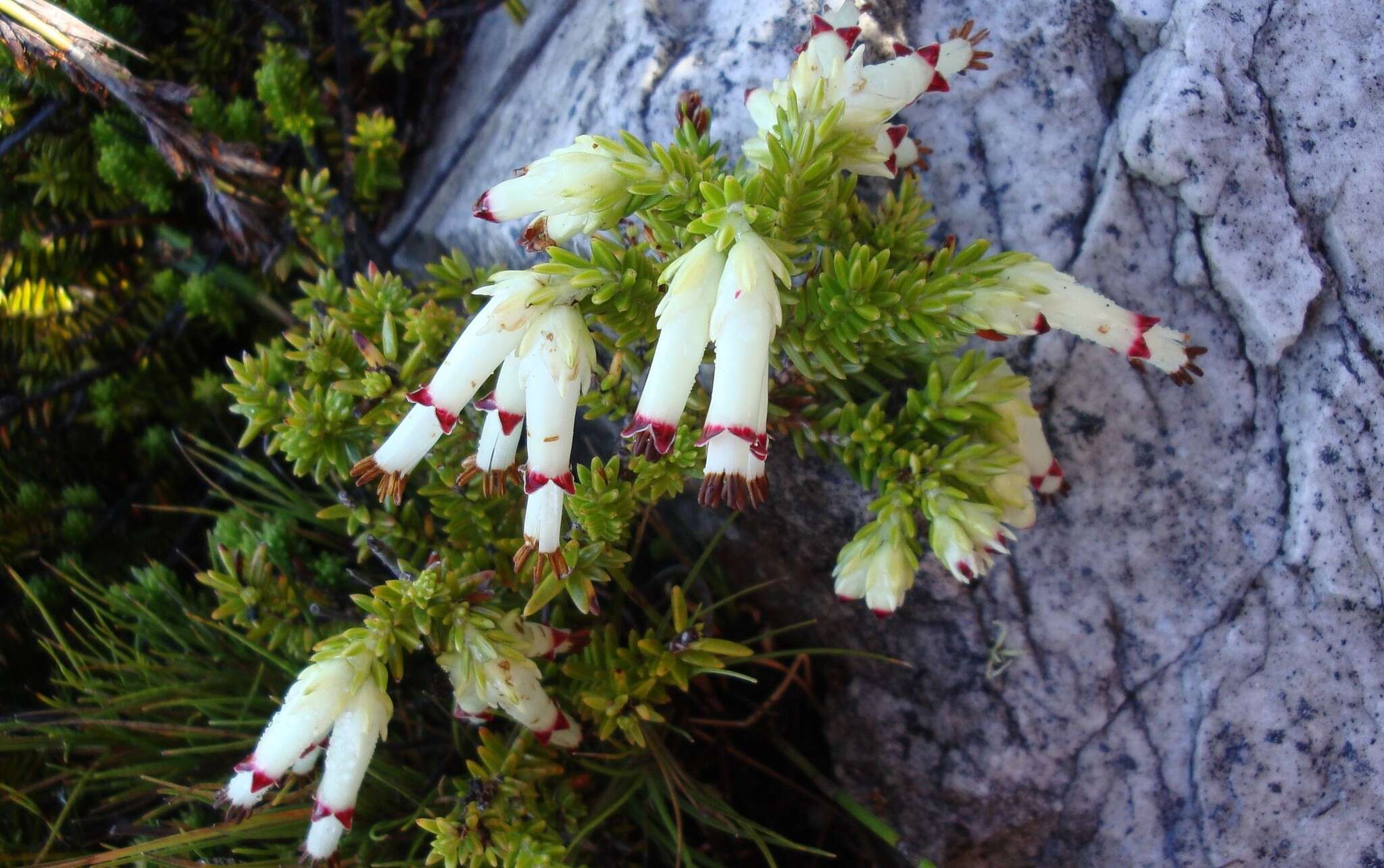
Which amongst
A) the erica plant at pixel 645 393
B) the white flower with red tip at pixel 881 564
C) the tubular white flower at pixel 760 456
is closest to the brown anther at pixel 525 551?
the erica plant at pixel 645 393

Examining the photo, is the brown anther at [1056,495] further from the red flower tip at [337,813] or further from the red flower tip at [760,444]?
the red flower tip at [337,813]

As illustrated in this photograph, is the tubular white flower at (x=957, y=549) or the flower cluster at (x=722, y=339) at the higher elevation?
the flower cluster at (x=722, y=339)

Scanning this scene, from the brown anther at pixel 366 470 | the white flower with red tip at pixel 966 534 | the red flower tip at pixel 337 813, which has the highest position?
the brown anther at pixel 366 470

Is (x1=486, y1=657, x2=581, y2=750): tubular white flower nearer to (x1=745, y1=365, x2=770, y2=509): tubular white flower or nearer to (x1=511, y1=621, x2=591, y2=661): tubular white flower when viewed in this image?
(x1=511, y1=621, x2=591, y2=661): tubular white flower

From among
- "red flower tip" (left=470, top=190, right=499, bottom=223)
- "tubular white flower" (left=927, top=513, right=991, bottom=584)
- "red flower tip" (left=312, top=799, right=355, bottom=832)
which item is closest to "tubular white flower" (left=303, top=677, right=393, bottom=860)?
"red flower tip" (left=312, top=799, right=355, bottom=832)

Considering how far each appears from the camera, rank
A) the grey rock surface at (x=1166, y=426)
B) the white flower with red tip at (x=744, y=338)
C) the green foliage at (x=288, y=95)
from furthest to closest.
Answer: the green foliage at (x=288, y=95) → the grey rock surface at (x=1166, y=426) → the white flower with red tip at (x=744, y=338)

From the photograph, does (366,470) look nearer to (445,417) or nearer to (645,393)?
(445,417)
